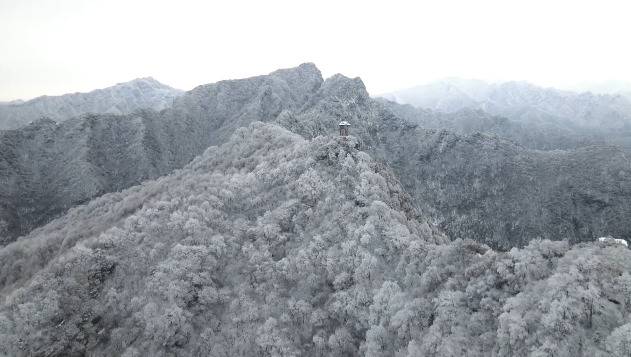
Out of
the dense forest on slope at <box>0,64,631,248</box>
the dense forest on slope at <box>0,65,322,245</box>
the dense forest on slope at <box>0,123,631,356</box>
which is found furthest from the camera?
the dense forest on slope at <box>0,64,631,248</box>

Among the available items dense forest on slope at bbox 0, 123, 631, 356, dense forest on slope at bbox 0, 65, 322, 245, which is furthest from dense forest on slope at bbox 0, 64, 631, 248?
dense forest on slope at bbox 0, 123, 631, 356

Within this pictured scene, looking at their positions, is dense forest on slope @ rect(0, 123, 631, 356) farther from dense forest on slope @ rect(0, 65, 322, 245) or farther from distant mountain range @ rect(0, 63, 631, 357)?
dense forest on slope @ rect(0, 65, 322, 245)

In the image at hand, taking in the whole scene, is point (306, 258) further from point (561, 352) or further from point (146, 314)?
point (561, 352)

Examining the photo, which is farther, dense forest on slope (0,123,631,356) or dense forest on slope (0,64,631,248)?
dense forest on slope (0,64,631,248)

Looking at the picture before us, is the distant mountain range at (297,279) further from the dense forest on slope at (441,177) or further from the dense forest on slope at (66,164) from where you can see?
the dense forest on slope at (66,164)

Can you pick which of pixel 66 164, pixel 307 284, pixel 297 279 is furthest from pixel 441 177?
pixel 307 284

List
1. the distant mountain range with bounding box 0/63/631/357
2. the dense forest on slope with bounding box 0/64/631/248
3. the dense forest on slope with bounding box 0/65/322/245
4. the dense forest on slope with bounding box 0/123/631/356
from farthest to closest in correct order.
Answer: the dense forest on slope with bounding box 0/64/631/248 < the dense forest on slope with bounding box 0/65/322/245 < the distant mountain range with bounding box 0/63/631/357 < the dense forest on slope with bounding box 0/123/631/356

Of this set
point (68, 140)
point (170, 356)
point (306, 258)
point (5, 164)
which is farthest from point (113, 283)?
point (68, 140)

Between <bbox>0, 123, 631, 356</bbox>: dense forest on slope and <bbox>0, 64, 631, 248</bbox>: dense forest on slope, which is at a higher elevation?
<bbox>0, 123, 631, 356</bbox>: dense forest on slope

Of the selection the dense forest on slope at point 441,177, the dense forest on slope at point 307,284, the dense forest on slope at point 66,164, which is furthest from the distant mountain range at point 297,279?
the dense forest on slope at point 66,164
